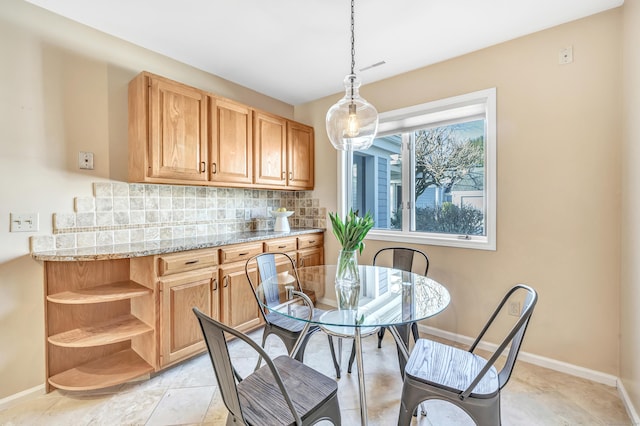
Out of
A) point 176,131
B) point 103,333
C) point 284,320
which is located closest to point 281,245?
point 284,320

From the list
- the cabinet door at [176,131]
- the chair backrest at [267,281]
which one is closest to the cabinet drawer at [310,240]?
the chair backrest at [267,281]

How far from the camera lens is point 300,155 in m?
3.51

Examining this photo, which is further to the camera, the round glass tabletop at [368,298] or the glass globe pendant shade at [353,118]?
the glass globe pendant shade at [353,118]

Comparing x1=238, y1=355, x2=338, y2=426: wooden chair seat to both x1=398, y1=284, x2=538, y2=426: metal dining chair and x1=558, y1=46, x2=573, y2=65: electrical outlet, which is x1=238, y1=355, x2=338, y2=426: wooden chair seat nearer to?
x1=398, y1=284, x2=538, y2=426: metal dining chair

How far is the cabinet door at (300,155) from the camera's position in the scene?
3367 millimetres

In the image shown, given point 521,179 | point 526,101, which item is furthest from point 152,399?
point 526,101

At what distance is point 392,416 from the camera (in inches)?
66.1

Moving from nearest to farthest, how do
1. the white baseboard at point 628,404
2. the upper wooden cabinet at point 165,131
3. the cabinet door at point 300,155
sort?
the white baseboard at point 628,404, the upper wooden cabinet at point 165,131, the cabinet door at point 300,155

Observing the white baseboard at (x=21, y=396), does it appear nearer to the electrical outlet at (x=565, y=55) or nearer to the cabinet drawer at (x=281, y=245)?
the cabinet drawer at (x=281, y=245)

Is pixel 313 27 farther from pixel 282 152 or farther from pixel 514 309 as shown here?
pixel 514 309

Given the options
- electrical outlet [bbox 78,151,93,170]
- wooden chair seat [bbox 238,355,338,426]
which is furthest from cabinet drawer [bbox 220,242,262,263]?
wooden chair seat [bbox 238,355,338,426]

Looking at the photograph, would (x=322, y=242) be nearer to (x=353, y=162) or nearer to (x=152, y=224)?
(x=353, y=162)

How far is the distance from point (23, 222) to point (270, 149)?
80.0 inches

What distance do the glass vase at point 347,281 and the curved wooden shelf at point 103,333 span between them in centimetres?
139
